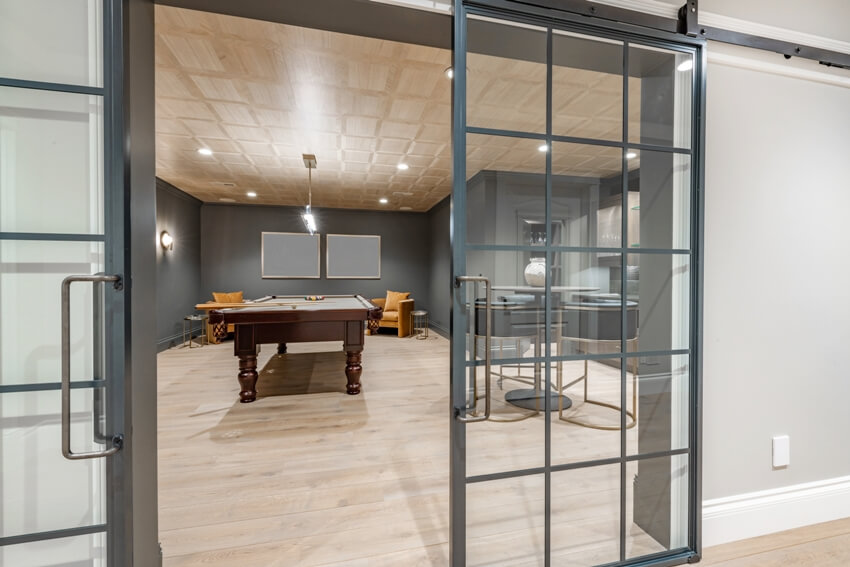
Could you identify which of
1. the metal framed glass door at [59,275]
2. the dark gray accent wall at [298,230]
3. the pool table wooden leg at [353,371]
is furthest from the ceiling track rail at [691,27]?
the dark gray accent wall at [298,230]

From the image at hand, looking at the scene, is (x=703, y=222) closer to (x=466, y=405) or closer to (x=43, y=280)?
(x=466, y=405)

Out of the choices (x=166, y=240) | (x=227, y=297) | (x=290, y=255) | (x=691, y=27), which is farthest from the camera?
(x=290, y=255)

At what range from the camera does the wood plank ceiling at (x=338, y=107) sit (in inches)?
51.3

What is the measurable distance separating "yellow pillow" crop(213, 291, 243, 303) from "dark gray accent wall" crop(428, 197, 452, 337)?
409 cm

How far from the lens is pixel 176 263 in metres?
6.21

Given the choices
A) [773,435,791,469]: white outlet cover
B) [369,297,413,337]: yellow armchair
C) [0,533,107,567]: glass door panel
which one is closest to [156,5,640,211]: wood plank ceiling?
[773,435,791,469]: white outlet cover

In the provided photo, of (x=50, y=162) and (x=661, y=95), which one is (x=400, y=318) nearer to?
(x=661, y=95)

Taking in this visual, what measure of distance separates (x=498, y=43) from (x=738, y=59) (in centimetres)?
115

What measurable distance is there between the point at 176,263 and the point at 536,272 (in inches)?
272

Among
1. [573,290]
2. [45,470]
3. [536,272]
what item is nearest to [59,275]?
[45,470]

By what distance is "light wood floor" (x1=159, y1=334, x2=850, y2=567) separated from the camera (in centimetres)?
135

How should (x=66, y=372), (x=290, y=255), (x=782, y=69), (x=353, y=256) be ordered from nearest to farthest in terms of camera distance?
1. (x=66, y=372)
2. (x=782, y=69)
3. (x=290, y=255)
4. (x=353, y=256)

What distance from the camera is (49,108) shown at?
103 cm

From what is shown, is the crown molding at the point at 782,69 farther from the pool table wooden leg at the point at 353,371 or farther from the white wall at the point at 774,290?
the pool table wooden leg at the point at 353,371
